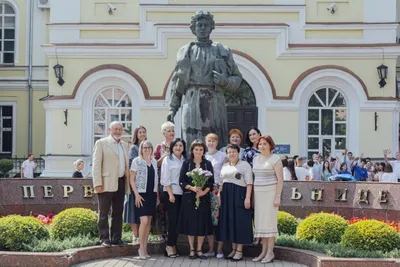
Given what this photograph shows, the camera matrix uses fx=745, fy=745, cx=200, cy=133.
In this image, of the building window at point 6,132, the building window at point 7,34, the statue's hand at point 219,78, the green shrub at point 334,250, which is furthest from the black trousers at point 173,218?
the building window at point 7,34

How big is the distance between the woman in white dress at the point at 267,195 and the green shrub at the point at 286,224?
4.80 feet

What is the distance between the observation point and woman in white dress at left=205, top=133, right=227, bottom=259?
35.8ft

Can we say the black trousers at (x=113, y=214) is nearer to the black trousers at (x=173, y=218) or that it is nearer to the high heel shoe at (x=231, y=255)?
the black trousers at (x=173, y=218)

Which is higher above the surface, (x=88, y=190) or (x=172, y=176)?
(x=172, y=176)

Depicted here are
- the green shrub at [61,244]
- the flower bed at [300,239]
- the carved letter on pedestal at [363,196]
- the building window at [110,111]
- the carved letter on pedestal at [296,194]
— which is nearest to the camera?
the flower bed at [300,239]

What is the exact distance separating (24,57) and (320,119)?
13195 millimetres

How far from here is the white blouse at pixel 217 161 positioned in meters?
11.1

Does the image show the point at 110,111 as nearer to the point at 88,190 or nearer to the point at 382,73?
the point at 382,73

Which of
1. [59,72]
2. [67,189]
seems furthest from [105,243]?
[59,72]

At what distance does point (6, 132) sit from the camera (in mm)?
30984

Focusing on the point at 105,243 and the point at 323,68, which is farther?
the point at 323,68

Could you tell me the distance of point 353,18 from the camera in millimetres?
24703

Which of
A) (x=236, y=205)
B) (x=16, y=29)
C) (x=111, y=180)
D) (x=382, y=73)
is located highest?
(x=16, y=29)

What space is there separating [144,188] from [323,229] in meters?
2.82
